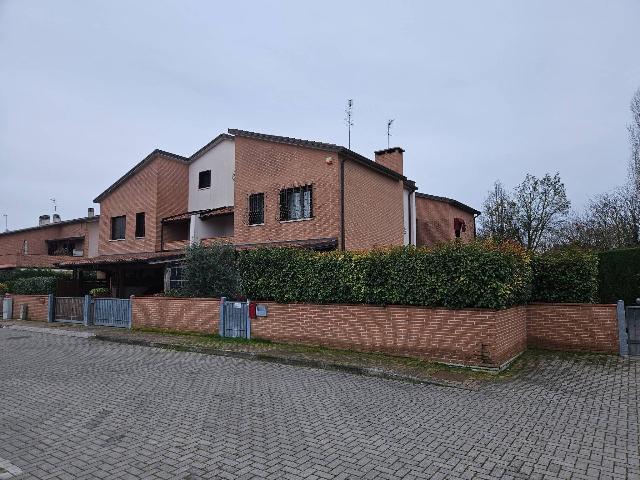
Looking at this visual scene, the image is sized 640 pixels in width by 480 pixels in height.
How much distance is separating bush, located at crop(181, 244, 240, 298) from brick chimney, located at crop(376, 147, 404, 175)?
11039 mm

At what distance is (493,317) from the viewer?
9422 millimetres

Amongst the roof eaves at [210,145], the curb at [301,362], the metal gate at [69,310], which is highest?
the roof eaves at [210,145]

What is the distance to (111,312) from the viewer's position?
18453mm

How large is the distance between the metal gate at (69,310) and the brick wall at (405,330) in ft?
35.7

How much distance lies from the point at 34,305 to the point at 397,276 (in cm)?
2012

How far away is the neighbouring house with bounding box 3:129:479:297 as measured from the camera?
18.3 meters

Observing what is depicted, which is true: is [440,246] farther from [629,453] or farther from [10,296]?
[10,296]

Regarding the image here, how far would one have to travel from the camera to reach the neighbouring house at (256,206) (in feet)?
60.1

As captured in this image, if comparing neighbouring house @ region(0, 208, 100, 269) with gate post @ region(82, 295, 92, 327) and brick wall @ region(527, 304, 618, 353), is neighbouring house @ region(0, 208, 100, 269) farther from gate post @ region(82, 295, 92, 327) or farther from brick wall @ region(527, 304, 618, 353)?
brick wall @ region(527, 304, 618, 353)

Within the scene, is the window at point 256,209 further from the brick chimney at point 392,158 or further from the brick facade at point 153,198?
the brick facade at point 153,198

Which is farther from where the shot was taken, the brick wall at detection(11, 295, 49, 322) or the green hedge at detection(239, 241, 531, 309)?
the brick wall at detection(11, 295, 49, 322)

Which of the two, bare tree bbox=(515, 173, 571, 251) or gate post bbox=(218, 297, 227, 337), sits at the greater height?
bare tree bbox=(515, 173, 571, 251)

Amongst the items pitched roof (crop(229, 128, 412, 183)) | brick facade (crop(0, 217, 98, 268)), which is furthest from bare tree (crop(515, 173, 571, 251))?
brick facade (crop(0, 217, 98, 268))

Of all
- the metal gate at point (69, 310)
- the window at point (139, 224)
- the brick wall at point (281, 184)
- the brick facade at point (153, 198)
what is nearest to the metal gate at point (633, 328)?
the brick wall at point (281, 184)
